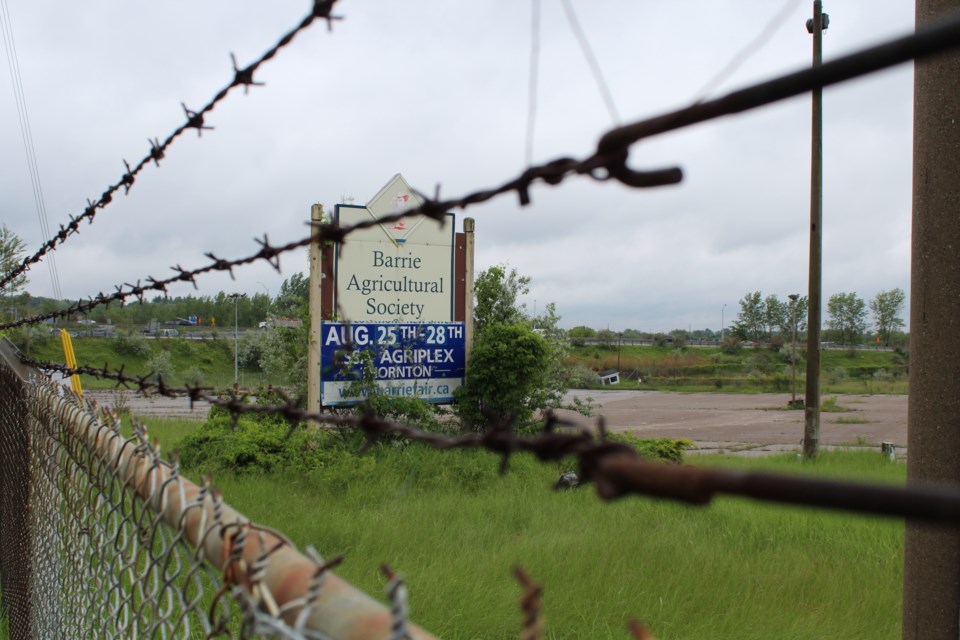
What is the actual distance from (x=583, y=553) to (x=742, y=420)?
1776 centimetres

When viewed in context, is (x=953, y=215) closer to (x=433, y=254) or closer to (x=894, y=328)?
(x=433, y=254)

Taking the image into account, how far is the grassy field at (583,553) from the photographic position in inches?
153

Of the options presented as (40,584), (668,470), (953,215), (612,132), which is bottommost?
(40,584)

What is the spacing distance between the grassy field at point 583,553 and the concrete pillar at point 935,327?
129cm

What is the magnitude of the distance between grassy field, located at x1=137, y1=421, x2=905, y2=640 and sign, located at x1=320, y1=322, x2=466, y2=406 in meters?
1.63

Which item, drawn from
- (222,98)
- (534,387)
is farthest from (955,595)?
(534,387)

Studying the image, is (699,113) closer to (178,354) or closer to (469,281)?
(469,281)

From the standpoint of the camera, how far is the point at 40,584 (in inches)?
123

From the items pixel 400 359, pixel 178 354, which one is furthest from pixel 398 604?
pixel 178 354

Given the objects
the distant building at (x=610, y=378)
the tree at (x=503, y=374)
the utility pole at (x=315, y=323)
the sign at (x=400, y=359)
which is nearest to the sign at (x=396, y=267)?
the sign at (x=400, y=359)

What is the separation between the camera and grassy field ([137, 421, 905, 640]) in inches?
153

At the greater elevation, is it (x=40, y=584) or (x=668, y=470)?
(x=668, y=470)

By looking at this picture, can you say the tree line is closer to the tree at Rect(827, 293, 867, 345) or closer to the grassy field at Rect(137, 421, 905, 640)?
the tree at Rect(827, 293, 867, 345)

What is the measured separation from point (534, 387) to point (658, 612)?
222 inches
